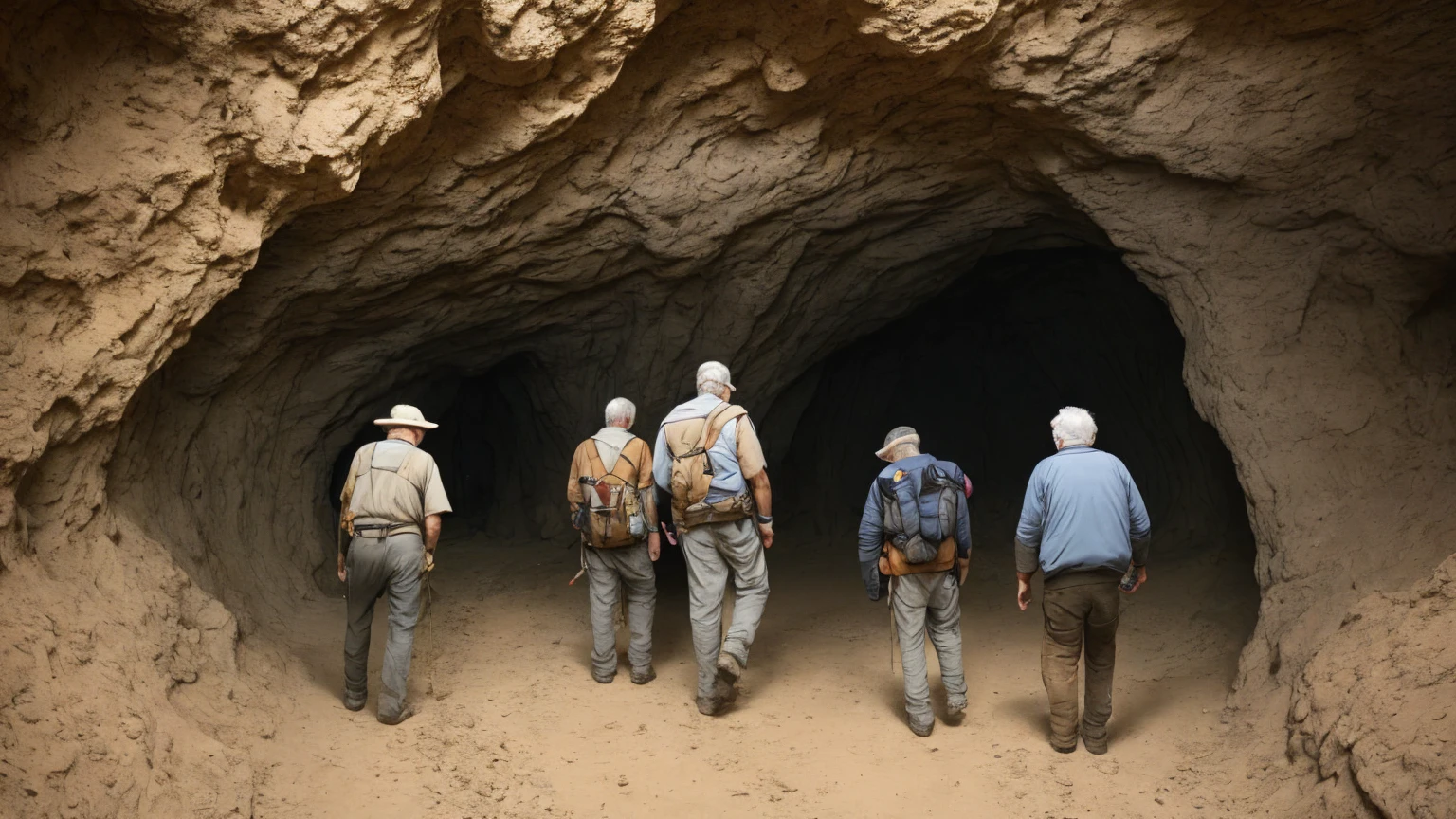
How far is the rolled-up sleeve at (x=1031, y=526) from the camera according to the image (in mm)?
5008

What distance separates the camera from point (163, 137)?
445cm

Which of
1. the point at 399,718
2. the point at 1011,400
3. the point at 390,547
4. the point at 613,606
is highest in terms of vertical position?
the point at 1011,400

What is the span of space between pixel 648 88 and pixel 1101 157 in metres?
2.66

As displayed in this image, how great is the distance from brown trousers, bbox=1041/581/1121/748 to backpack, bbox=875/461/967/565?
0.56 m

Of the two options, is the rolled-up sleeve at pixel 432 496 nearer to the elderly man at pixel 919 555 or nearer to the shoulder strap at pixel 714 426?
the shoulder strap at pixel 714 426

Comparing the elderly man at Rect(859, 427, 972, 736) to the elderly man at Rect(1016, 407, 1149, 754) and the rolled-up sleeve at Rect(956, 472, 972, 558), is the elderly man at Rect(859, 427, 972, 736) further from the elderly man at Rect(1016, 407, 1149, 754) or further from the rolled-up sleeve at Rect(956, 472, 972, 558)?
the elderly man at Rect(1016, 407, 1149, 754)

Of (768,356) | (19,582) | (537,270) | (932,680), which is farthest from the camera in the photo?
(768,356)

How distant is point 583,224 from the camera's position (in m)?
6.46

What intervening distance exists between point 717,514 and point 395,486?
5.32ft

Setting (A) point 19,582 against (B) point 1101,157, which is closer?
(A) point 19,582

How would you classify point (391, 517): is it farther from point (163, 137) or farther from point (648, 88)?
point (648, 88)

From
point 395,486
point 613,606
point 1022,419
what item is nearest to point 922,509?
point 613,606

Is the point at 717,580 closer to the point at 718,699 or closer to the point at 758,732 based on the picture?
the point at 718,699

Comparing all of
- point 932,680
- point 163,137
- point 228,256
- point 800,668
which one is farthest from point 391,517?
point 932,680
